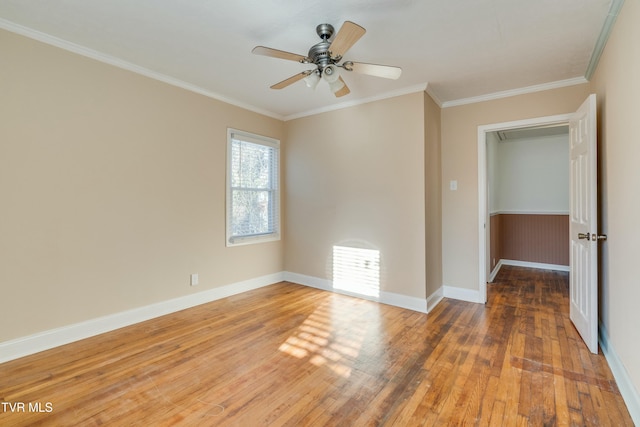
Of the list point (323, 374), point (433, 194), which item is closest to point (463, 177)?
point (433, 194)

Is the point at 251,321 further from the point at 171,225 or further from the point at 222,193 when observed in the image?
the point at 222,193

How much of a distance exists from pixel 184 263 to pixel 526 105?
4.26m

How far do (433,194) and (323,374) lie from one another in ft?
8.13

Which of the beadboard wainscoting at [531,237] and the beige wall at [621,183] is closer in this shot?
the beige wall at [621,183]

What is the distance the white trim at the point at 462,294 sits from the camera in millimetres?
3740

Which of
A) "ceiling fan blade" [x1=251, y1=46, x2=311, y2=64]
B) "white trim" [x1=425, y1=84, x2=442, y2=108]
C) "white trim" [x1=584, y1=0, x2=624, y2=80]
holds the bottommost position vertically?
"ceiling fan blade" [x1=251, y1=46, x2=311, y2=64]

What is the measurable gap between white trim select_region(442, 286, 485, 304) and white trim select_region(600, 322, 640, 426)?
1283mm

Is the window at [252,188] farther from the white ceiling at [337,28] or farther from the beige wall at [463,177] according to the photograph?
the beige wall at [463,177]

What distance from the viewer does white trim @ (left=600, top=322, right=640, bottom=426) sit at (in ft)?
5.60

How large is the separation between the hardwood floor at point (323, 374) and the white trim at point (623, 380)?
0.05 meters

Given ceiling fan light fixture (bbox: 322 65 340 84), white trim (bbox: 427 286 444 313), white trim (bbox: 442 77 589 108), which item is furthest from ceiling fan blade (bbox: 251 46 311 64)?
white trim (bbox: 427 286 444 313)

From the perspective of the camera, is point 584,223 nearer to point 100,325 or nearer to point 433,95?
point 433,95

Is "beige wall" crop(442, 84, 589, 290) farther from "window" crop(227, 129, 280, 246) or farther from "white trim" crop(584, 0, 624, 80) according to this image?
"window" crop(227, 129, 280, 246)

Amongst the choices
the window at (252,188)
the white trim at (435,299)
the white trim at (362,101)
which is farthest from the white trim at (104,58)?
the white trim at (435,299)
